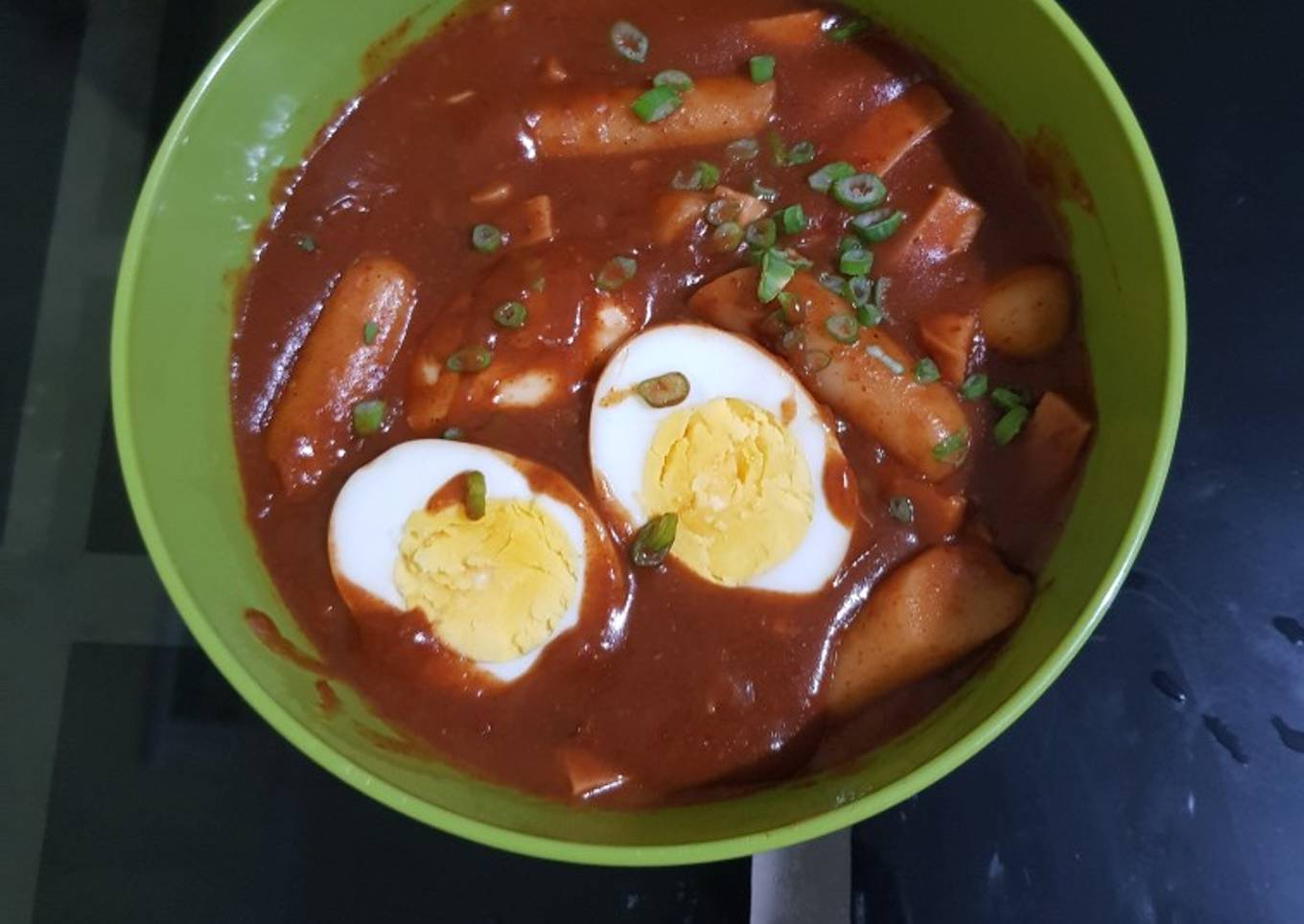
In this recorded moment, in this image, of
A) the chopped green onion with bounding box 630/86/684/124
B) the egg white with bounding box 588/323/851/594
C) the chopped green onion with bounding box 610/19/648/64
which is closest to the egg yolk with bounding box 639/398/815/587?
the egg white with bounding box 588/323/851/594

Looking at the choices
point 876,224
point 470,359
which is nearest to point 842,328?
point 876,224

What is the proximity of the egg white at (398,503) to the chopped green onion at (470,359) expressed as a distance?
0.11m

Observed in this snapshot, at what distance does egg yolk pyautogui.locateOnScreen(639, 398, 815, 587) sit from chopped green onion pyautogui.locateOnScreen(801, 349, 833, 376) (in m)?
0.09

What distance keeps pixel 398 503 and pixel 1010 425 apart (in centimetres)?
86

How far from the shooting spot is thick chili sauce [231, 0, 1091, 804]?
161 centimetres

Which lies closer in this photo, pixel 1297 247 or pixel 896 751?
pixel 896 751

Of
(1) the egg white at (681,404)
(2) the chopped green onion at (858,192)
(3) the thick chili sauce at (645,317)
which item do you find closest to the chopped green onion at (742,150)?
(3) the thick chili sauce at (645,317)

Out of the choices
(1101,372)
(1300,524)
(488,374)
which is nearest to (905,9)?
(1101,372)

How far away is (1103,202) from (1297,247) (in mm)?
459

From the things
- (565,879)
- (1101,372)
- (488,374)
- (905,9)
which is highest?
(905,9)

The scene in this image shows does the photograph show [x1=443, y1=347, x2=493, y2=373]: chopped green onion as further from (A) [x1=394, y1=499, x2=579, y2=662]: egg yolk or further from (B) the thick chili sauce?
(A) [x1=394, y1=499, x2=579, y2=662]: egg yolk

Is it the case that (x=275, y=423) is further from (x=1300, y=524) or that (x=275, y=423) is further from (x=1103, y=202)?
(x=1300, y=524)

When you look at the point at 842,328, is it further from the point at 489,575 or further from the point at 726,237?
the point at 489,575

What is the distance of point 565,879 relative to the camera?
175 cm
